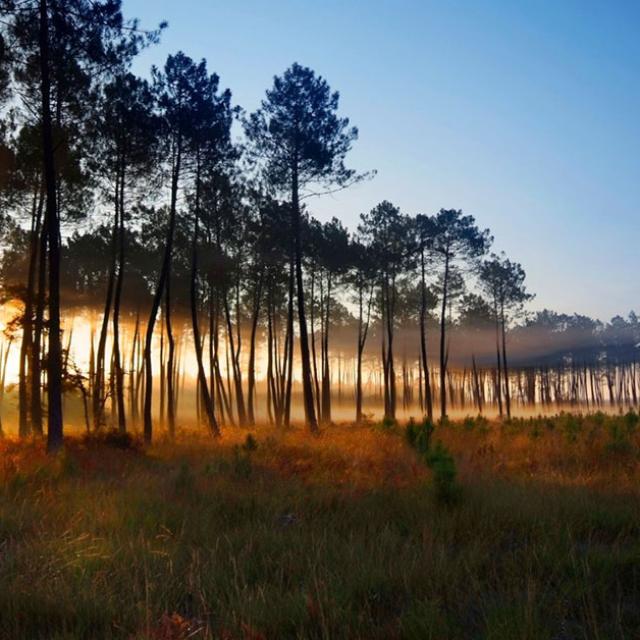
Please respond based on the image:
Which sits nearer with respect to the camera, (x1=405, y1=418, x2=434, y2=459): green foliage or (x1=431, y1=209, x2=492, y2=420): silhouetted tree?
(x1=405, y1=418, x2=434, y2=459): green foliage

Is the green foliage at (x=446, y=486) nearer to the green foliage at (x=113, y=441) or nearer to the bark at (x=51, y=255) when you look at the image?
the bark at (x=51, y=255)

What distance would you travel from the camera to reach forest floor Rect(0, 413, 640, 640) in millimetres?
3584

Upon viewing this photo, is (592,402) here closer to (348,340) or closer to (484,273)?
(348,340)

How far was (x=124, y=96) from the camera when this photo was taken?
19.2 m

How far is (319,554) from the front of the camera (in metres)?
4.69

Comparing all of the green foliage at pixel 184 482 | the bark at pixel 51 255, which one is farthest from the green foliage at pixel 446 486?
the bark at pixel 51 255

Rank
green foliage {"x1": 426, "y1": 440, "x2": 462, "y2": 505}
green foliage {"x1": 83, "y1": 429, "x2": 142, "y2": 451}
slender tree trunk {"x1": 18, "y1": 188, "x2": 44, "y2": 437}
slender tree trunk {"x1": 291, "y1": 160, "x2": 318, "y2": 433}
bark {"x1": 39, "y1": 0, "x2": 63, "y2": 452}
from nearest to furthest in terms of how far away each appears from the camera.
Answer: green foliage {"x1": 426, "y1": 440, "x2": 462, "y2": 505} < bark {"x1": 39, "y1": 0, "x2": 63, "y2": 452} < green foliage {"x1": 83, "y1": 429, "x2": 142, "y2": 451} < slender tree trunk {"x1": 18, "y1": 188, "x2": 44, "y2": 437} < slender tree trunk {"x1": 291, "y1": 160, "x2": 318, "y2": 433}

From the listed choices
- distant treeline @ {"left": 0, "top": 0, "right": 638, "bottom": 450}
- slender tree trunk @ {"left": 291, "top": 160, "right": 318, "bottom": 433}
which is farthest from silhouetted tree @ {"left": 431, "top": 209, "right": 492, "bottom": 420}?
slender tree trunk @ {"left": 291, "top": 160, "right": 318, "bottom": 433}

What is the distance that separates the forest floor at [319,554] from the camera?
3.58 m

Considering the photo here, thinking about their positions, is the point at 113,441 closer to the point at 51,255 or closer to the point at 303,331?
the point at 51,255

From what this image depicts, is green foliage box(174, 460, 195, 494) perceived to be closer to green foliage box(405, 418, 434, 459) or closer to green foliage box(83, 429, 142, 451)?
green foliage box(405, 418, 434, 459)

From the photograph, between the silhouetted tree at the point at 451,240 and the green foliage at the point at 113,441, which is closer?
the green foliage at the point at 113,441

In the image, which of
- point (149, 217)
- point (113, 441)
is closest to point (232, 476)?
point (113, 441)

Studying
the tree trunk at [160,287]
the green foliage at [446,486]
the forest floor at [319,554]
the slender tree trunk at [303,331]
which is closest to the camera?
the forest floor at [319,554]
